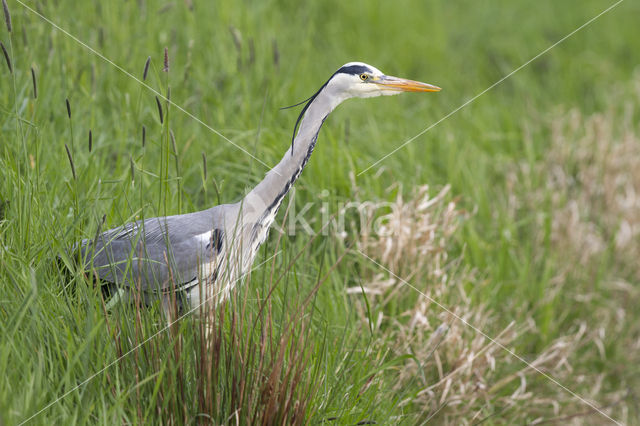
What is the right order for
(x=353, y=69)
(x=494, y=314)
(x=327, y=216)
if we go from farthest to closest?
(x=494, y=314) < (x=327, y=216) < (x=353, y=69)

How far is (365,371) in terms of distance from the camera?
9.36ft

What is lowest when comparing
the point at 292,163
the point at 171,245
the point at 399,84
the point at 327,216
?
the point at 327,216

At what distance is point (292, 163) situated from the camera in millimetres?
2760

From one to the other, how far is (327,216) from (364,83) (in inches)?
46.1

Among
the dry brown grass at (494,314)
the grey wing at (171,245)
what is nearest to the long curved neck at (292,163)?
the grey wing at (171,245)

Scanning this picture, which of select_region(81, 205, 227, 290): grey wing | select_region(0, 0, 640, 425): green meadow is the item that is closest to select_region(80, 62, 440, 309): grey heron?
select_region(81, 205, 227, 290): grey wing

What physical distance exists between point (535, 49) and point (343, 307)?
15.7ft

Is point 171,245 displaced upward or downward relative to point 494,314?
upward

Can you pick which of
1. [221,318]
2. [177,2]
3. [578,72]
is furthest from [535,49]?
[221,318]

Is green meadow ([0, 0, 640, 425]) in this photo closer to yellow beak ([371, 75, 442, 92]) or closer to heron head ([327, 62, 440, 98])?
Result: heron head ([327, 62, 440, 98])

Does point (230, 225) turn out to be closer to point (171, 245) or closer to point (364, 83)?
point (171, 245)

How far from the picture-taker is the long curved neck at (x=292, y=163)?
106 inches

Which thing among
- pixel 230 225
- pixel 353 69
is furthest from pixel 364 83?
pixel 230 225

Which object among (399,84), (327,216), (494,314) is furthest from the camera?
(494,314)
